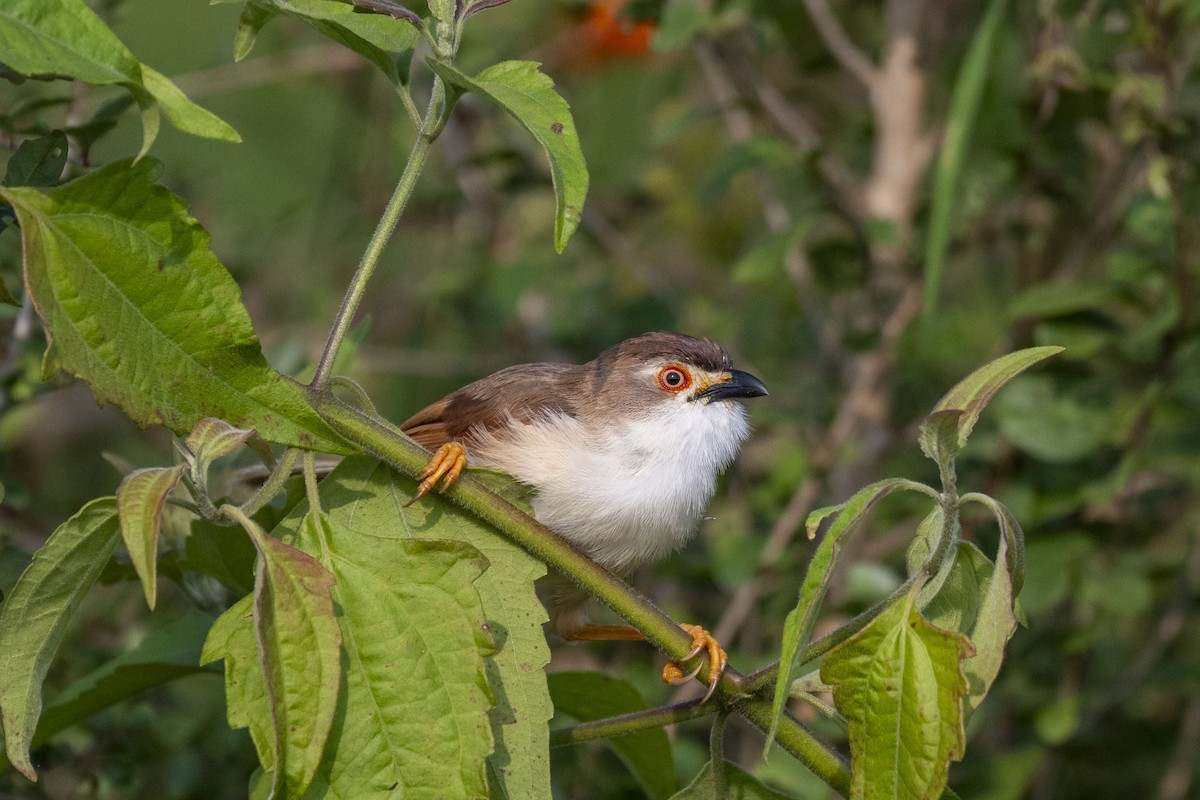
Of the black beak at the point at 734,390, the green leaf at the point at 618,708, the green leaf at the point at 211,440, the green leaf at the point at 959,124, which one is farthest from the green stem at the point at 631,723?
the green leaf at the point at 959,124

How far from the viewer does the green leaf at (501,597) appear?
81.2 inches

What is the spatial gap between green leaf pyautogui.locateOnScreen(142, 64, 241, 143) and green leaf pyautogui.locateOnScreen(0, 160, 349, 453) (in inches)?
6.4

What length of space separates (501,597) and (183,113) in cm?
92

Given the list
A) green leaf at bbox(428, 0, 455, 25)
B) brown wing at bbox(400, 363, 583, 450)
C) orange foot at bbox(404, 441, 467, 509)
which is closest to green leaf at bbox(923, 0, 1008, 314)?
brown wing at bbox(400, 363, 583, 450)

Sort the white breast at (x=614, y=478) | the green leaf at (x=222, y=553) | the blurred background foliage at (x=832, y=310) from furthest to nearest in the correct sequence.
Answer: the blurred background foliage at (x=832, y=310) < the white breast at (x=614, y=478) < the green leaf at (x=222, y=553)

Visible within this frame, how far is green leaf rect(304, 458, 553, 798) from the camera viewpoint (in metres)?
2.06

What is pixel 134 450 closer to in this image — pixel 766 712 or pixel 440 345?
pixel 440 345

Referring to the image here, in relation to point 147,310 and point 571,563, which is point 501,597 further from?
point 147,310

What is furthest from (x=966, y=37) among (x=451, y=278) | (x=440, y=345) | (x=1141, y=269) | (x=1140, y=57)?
(x=440, y=345)

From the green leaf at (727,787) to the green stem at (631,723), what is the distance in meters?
0.11

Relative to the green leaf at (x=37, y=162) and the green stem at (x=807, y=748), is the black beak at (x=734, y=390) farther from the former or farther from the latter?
the green leaf at (x=37, y=162)

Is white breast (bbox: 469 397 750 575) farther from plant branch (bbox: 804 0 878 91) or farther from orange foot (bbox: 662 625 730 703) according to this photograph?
plant branch (bbox: 804 0 878 91)

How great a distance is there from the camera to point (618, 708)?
105 inches

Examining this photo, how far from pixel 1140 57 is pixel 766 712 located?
161 inches
